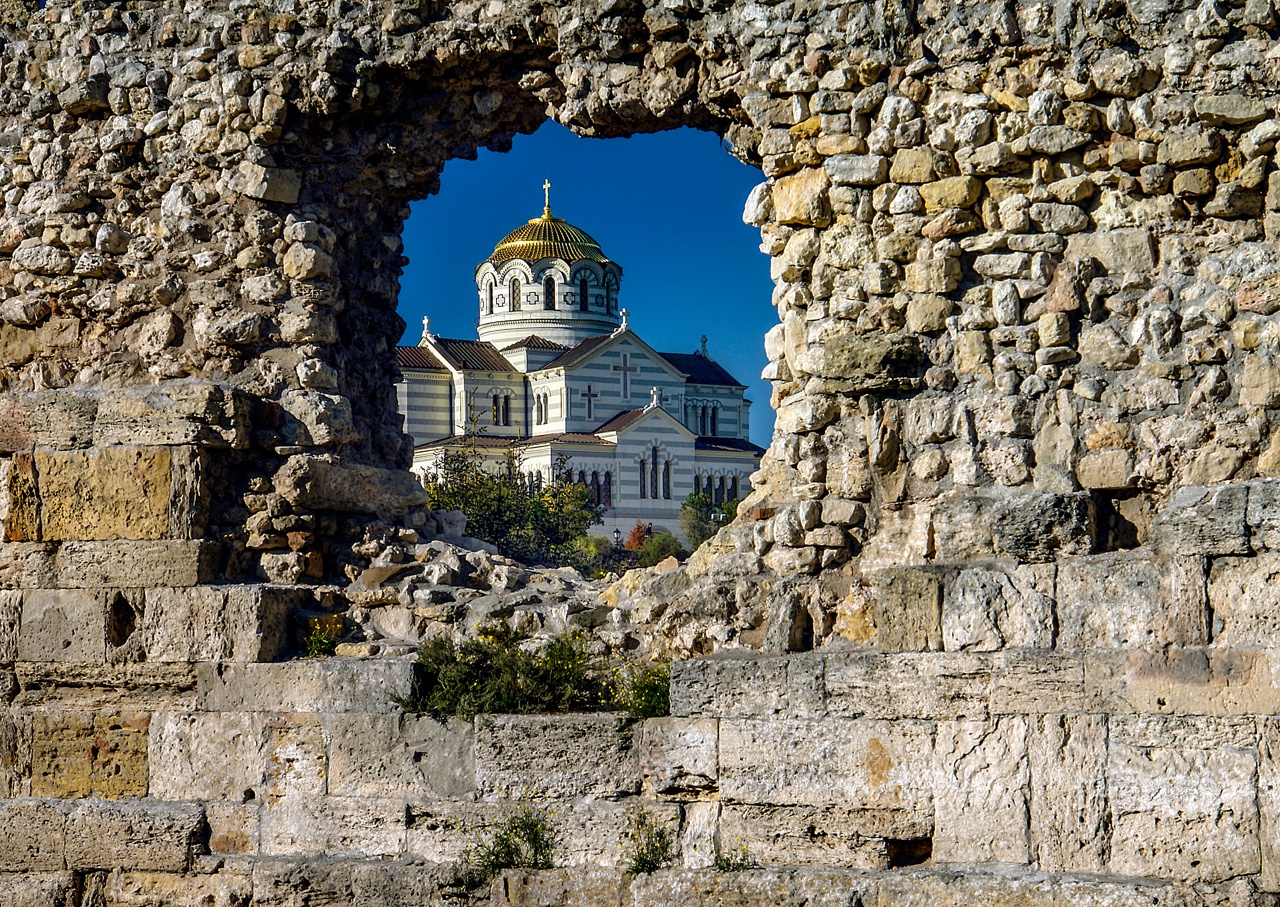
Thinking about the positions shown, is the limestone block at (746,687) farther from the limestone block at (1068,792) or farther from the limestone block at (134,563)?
the limestone block at (134,563)

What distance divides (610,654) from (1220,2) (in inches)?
141

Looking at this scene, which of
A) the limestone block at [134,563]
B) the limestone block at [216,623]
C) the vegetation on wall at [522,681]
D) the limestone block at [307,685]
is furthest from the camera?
the limestone block at [134,563]

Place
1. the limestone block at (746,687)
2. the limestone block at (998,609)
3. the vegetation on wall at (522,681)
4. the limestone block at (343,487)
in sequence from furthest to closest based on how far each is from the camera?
the limestone block at (343,487) < the vegetation on wall at (522,681) < the limestone block at (746,687) < the limestone block at (998,609)

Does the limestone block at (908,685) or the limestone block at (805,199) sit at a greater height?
the limestone block at (805,199)

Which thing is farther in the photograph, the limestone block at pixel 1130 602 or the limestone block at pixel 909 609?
the limestone block at pixel 909 609

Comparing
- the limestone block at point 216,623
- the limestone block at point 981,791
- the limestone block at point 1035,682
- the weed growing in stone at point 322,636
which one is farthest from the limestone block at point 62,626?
the limestone block at point 1035,682

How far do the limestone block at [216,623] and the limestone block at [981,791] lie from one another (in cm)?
299

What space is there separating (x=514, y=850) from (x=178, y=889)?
5.23 feet

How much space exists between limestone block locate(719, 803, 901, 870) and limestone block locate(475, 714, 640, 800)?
0.47 meters

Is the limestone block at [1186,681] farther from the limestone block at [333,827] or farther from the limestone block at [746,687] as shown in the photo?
the limestone block at [333,827]

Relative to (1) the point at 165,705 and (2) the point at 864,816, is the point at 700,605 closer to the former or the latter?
(2) the point at 864,816

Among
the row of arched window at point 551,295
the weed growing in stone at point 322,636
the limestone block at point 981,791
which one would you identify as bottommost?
the limestone block at point 981,791

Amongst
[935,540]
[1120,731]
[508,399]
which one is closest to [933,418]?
[935,540]

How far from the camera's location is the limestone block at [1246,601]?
5.46m
